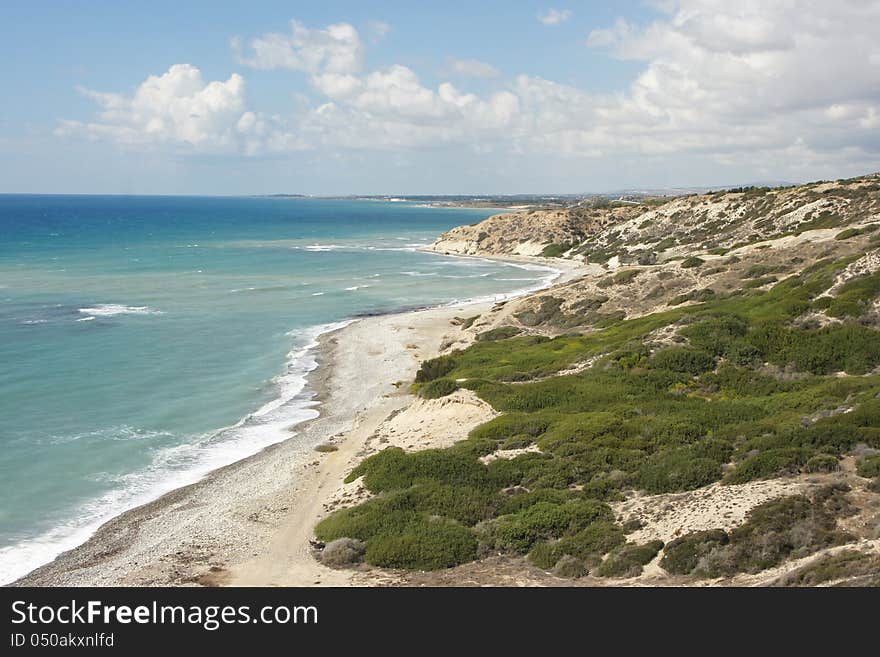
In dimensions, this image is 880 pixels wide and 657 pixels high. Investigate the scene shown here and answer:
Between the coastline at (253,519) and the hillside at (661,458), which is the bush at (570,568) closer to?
the hillside at (661,458)

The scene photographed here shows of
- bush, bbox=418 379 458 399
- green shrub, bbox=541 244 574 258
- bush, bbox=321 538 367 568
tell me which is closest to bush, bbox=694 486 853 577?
bush, bbox=321 538 367 568

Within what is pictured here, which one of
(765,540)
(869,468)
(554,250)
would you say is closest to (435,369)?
(869,468)

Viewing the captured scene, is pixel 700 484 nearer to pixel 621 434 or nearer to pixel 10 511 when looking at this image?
pixel 621 434

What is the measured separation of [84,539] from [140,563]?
13.1ft

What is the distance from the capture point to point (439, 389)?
33.4 m

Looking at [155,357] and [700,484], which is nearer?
[700,484]

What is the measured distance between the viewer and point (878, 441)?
65.4 feet

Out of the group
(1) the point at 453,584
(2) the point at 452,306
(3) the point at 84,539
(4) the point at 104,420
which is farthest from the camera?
(2) the point at 452,306

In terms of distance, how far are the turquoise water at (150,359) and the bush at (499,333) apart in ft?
37.8

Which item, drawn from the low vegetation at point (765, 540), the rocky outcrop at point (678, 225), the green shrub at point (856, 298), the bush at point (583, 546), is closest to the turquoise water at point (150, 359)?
the bush at point (583, 546)

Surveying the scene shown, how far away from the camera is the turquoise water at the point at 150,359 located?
1108 inches

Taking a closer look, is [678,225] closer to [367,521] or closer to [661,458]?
[661,458]

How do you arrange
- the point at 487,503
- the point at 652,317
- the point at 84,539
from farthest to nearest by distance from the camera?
the point at 652,317 → the point at 84,539 → the point at 487,503

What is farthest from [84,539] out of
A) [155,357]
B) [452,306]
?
[452,306]
